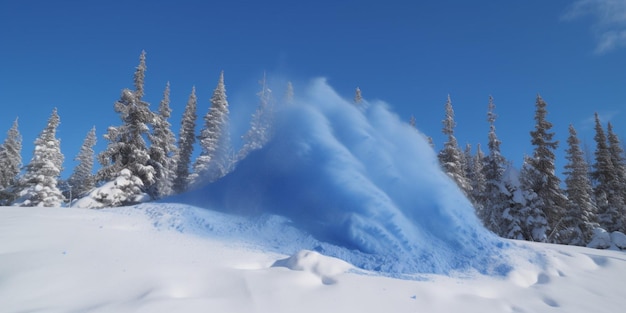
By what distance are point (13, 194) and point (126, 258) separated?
34.4 metres

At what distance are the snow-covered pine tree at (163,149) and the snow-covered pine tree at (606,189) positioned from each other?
3422cm

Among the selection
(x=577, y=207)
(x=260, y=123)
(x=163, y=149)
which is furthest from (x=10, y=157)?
(x=577, y=207)

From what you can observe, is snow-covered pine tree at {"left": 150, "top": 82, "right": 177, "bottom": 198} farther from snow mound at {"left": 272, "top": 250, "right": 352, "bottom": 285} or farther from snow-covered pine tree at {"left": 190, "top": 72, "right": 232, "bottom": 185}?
snow mound at {"left": 272, "top": 250, "right": 352, "bottom": 285}

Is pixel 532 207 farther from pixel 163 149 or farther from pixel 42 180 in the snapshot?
pixel 42 180

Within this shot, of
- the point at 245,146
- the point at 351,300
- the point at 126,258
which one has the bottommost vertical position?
the point at 351,300

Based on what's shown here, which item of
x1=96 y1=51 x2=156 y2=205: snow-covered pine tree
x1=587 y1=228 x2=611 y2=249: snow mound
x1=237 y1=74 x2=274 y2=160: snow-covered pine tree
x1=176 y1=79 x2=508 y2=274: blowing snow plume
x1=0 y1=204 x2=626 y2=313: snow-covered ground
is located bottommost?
x1=0 y1=204 x2=626 y2=313: snow-covered ground

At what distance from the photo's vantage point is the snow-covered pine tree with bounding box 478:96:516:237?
1000 inches

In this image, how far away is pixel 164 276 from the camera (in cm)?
558

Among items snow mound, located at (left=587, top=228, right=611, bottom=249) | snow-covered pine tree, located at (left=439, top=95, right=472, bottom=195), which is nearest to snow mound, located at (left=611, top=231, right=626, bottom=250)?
snow mound, located at (left=587, top=228, right=611, bottom=249)

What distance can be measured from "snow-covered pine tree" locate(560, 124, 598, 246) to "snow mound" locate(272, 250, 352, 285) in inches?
939

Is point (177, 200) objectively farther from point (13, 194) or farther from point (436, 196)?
point (13, 194)

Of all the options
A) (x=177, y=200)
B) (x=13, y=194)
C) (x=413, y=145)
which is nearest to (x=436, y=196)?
(x=413, y=145)

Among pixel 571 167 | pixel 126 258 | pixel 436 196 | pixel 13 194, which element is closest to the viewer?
pixel 126 258

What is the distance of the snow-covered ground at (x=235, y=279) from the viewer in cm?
498
